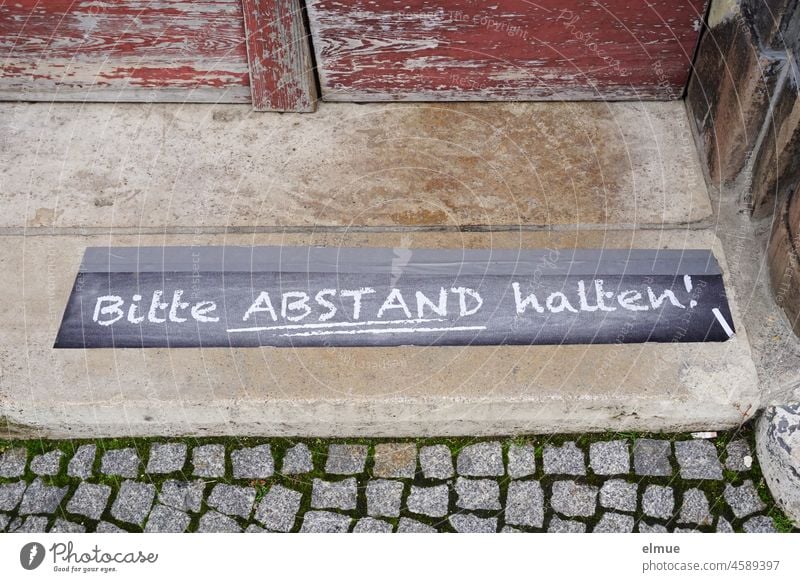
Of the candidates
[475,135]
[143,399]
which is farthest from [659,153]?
[143,399]

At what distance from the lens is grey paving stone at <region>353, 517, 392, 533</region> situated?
3.76m

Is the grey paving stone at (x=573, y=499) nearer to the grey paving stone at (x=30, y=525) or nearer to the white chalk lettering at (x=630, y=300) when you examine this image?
the white chalk lettering at (x=630, y=300)

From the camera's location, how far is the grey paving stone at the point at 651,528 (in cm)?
372

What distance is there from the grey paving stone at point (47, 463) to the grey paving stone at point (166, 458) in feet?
1.38

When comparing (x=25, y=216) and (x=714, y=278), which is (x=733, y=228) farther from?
(x=25, y=216)

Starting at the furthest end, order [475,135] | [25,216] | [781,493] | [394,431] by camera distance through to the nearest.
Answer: [475,135] → [25,216] → [394,431] → [781,493]

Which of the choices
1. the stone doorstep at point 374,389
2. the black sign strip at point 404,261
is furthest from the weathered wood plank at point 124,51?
the stone doorstep at point 374,389

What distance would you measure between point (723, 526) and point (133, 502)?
8.55 ft

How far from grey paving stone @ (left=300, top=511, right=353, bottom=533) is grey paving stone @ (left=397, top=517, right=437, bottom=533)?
22 cm

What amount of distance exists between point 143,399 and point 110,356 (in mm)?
307

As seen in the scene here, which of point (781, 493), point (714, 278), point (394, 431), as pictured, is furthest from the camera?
point (714, 278)

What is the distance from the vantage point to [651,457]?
3.95 meters

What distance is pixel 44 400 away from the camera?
3889 mm

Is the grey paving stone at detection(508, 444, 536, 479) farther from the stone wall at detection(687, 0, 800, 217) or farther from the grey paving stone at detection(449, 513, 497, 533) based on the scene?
the stone wall at detection(687, 0, 800, 217)
